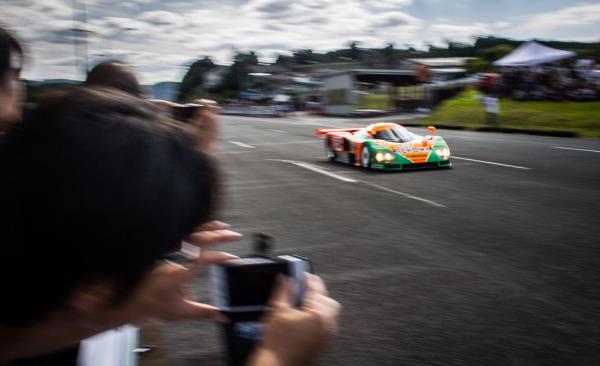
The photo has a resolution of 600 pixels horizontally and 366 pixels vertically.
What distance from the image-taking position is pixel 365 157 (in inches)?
417

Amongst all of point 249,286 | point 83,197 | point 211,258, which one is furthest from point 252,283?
point 83,197

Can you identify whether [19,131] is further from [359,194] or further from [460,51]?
[460,51]

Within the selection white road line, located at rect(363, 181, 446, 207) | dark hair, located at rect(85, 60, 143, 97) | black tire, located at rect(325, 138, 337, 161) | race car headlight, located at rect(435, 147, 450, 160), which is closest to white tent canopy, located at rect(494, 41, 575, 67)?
black tire, located at rect(325, 138, 337, 161)

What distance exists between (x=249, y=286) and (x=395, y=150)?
8.96 m

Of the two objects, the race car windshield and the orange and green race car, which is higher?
the race car windshield

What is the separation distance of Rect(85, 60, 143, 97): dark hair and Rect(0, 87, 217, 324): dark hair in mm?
2109

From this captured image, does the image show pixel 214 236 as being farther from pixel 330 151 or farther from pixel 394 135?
pixel 330 151

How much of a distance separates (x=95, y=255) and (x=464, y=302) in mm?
3082

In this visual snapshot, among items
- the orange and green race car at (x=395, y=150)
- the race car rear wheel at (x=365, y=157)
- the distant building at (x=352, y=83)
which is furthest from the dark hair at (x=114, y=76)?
the distant building at (x=352, y=83)

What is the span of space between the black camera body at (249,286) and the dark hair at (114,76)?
1.62 meters

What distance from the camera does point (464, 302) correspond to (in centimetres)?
348

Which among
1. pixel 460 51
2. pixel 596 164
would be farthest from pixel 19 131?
pixel 460 51

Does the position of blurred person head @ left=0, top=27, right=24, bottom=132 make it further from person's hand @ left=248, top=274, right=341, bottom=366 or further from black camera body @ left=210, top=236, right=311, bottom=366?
person's hand @ left=248, top=274, right=341, bottom=366

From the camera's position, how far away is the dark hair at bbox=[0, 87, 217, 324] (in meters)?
0.73
